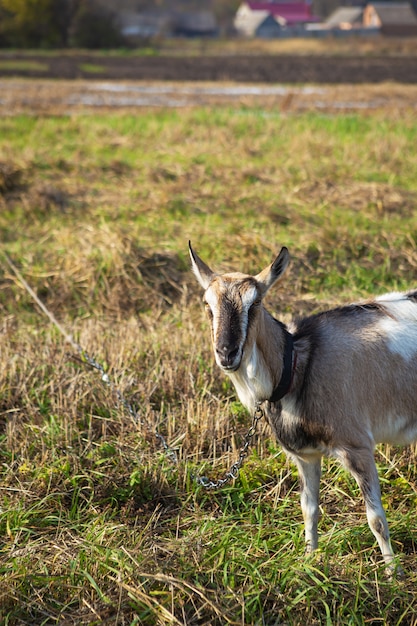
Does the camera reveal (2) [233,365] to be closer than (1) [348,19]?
Yes

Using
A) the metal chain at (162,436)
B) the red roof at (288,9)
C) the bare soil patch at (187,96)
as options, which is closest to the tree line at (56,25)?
the bare soil patch at (187,96)

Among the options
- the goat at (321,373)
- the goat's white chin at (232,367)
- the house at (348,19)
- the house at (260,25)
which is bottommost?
the house at (260,25)

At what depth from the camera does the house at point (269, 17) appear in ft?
315

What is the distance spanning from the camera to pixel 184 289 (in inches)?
292

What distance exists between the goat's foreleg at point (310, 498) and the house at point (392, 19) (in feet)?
269

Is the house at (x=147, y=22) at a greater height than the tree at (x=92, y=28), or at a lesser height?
lesser

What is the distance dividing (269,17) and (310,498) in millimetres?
100662

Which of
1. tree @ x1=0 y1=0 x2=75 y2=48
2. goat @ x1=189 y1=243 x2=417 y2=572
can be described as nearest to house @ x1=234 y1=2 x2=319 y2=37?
tree @ x1=0 y1=0 x2=75 y2=48

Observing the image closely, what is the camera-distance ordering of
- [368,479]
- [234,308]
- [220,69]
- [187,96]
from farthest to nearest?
[220,69], [187,96], [368,479], [234,308]

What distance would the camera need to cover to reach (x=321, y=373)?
3.88 metres

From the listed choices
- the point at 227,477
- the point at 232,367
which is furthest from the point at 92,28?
the point at 232,367

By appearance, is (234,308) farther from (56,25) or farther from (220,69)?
(56,25)

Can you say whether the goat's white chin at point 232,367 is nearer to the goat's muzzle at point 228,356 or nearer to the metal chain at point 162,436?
the goat's muzzle at point 228,356

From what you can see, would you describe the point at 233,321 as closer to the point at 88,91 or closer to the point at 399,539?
the point at 399,539
